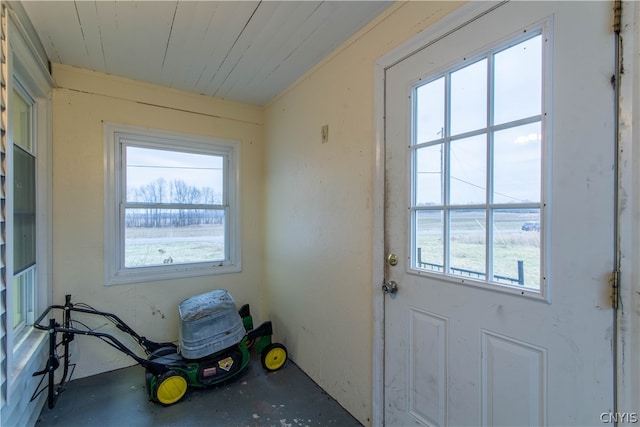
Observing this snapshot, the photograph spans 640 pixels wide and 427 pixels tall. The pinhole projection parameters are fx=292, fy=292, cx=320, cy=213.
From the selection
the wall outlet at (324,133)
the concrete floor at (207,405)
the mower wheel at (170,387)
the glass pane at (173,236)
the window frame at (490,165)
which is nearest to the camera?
the window frame at (490,165)

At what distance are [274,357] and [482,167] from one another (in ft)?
6.92

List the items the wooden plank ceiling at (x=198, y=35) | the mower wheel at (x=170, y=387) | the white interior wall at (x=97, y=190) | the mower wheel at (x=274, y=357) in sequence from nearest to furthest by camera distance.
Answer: the wooden plank ceiling at (x=198, y=35) → the mower wheel at (x=170, y=387) → the white interior wall at (x=97, y=190) → the mower wheel at (x=274, y=357)

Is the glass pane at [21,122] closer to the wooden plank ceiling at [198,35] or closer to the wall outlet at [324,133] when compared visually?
the wooden plank ceiling at [198,35]

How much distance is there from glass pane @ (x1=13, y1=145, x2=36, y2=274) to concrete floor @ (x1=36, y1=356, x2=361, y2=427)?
1004mm

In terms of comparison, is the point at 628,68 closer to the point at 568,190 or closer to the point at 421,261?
the point at 568,190

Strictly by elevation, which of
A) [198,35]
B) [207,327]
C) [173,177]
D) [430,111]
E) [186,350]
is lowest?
[186,350]

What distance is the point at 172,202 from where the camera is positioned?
2686 millimetres

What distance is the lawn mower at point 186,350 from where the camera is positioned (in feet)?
6.44

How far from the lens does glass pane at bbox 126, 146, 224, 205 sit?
2527 millimetres

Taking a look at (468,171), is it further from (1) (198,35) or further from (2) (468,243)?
(1) (198,35)

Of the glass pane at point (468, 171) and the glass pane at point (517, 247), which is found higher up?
the glass pane at point (468, 171)

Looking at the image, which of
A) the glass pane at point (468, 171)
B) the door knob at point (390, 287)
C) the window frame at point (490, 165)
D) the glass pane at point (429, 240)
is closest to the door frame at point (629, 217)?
the window frame at point (490, 165)

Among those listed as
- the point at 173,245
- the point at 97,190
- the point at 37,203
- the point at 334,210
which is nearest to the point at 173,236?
the point at 173,245

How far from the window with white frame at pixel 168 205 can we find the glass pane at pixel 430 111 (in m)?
1.97
